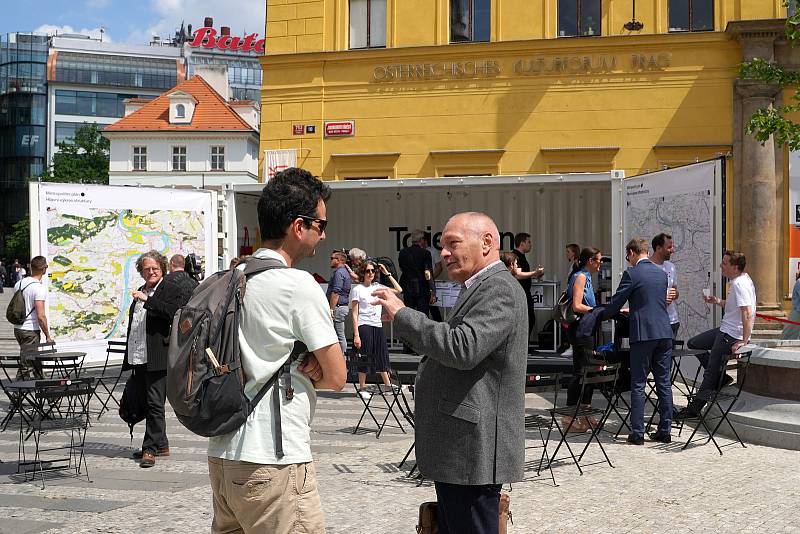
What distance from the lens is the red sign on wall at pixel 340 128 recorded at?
21.8 m

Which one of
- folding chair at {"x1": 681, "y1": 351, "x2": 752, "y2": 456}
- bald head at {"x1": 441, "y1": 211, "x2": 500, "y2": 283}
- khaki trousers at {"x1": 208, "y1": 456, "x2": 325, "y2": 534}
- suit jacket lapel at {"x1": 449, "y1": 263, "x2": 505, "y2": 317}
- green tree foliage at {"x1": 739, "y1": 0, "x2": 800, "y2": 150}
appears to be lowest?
folding chair at {"x1": 681, "y1": 351, "x2": 752, "y2": 456}

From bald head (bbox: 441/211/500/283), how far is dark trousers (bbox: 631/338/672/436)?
554 cm

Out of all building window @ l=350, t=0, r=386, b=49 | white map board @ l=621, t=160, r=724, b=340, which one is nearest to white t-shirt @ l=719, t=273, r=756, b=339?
white map board @ l=621, t=160, r=724, b=340

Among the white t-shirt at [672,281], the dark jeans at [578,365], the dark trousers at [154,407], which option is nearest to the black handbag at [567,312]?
the dark jeans at [578,365]

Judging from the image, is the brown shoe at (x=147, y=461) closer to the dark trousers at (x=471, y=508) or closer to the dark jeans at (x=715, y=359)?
the dark trousers at (x=471, y=508)

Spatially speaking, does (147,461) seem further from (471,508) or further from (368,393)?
(471,508)

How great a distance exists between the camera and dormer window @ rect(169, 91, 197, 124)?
61438 millimetres

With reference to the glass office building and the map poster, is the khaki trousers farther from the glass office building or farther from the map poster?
the glass office building

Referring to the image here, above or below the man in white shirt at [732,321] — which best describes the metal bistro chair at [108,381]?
below

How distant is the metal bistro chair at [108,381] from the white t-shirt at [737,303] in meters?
6.11

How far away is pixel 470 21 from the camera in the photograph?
21234 millimetres

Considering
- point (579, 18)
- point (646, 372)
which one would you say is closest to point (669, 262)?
point (646, 372)

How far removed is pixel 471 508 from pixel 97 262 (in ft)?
37.2

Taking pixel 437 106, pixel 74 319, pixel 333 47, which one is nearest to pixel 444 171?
pixel 437 106
